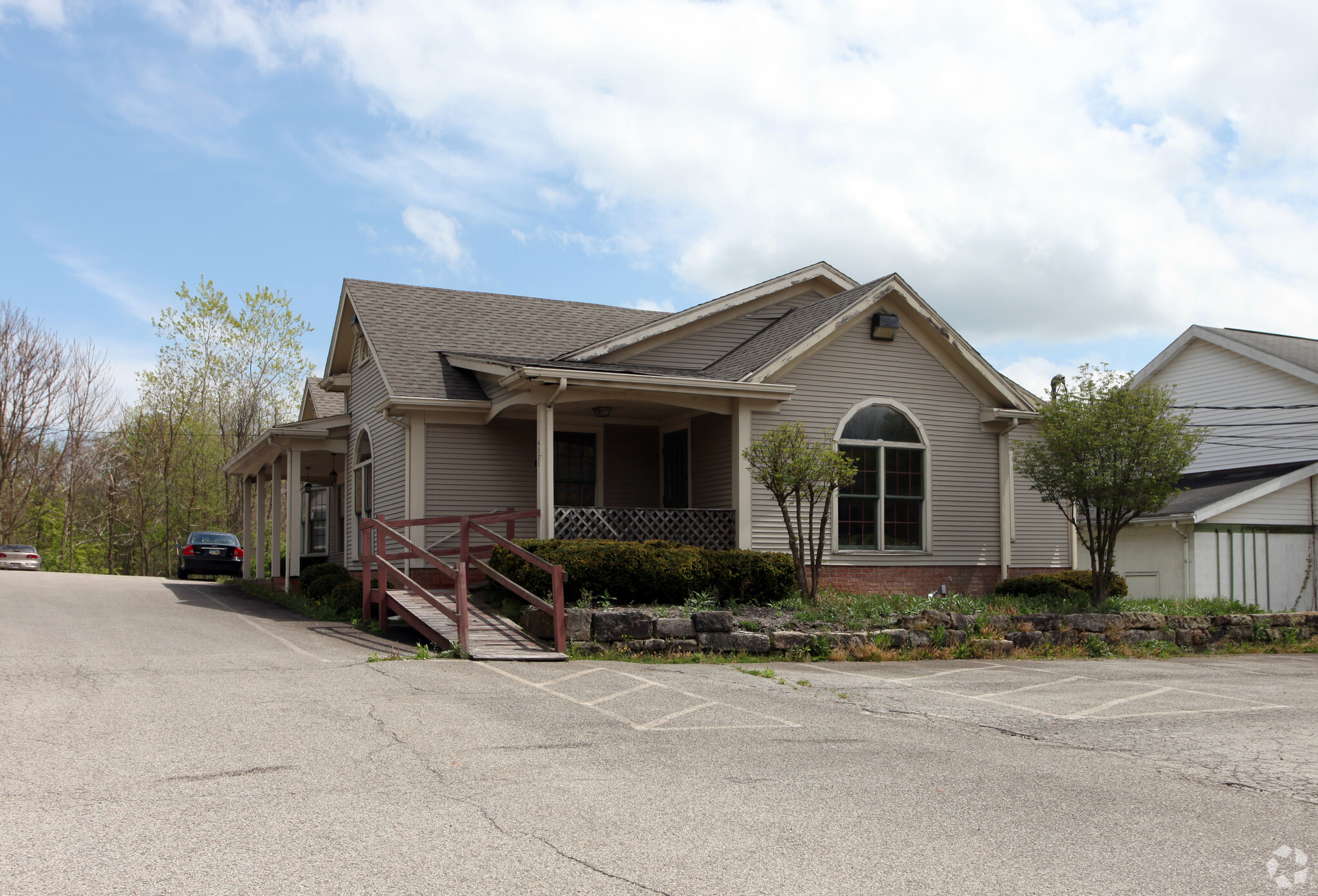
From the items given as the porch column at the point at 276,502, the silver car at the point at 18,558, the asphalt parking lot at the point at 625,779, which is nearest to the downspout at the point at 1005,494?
the asphalt parking lot at the point at 625,779

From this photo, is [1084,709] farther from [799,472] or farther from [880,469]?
[880,469]

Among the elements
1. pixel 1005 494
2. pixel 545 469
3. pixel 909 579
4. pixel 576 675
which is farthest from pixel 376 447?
pixel 1005 494

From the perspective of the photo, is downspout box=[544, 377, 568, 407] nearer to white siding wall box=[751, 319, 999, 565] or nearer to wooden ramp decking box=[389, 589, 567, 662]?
wooden ramp decking box=[389, 589, 567, 662]

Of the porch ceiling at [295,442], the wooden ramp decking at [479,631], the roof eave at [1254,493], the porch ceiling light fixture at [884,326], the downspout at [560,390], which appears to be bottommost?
the wooden ramp decking at [479,631]

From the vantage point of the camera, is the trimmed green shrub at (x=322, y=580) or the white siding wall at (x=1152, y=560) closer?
the trimmed green shrub at (x=322, y=580)

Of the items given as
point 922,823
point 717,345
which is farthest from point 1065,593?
point 922,823

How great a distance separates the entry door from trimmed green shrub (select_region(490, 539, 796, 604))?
3.33 meters

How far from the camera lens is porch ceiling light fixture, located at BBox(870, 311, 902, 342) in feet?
57.9

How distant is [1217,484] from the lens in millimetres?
24172

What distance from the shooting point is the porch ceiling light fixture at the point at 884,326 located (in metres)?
17.6

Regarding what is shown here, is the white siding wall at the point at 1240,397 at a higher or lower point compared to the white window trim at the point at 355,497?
higher

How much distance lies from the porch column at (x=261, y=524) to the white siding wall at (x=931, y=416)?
14229 millimetres

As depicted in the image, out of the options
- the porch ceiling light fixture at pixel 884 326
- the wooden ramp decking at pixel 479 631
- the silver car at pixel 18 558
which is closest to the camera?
the wooden ramp decking at pixel 479 631

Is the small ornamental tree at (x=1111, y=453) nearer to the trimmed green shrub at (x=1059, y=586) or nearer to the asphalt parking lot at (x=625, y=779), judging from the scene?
the trimmed green shrub at (x=1059, y=586)
